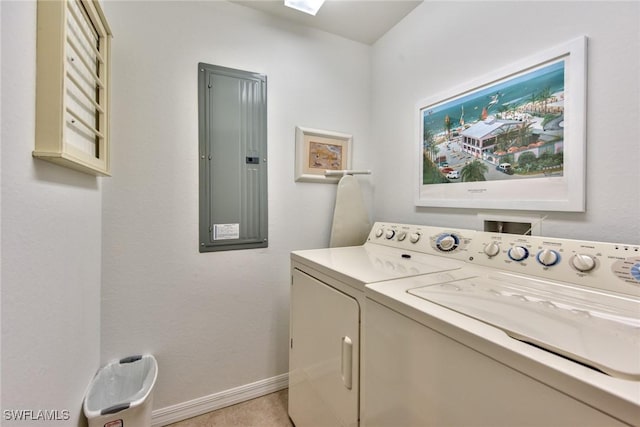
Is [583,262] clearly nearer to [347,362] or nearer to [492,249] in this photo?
[492,249]

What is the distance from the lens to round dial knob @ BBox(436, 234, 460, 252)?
50.4 inches

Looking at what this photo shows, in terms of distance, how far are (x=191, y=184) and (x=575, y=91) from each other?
1893 mm

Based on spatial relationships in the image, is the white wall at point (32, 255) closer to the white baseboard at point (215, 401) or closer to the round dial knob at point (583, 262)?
the white baseboard at point (215, 401)

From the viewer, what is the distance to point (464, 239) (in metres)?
1.25

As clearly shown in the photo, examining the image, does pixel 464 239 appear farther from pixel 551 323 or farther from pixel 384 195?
pixel 384 195

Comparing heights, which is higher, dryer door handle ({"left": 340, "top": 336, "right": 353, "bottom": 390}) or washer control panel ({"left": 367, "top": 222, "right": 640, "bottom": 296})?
washer control panel ({"left": 367, "top": 222, "right": 640, "bottom": 296})

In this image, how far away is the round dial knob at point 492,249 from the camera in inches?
43.3

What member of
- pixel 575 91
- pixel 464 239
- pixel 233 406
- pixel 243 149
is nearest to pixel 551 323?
pixel 464 239

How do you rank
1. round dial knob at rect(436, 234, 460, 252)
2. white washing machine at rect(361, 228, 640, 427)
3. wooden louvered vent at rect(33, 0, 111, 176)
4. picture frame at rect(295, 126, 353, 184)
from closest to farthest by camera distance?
white washing machine at rect(361, 228, 640, 427), wooden louvered vent at rect(33, 0, 111, 176), round dial knob at rect(436, 234, 460, 252), picture frame at rect(295, 126, 353, 184)

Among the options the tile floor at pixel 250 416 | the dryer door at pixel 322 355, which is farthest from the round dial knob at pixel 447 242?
the tile floor at pixel 250 416

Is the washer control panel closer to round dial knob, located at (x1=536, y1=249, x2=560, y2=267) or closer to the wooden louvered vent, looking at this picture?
round dial knob, located at (x1=536, y1=249, x2=560, y2=267)

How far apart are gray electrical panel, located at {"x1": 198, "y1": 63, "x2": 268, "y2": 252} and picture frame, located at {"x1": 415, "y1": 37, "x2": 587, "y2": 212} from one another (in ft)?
3.61

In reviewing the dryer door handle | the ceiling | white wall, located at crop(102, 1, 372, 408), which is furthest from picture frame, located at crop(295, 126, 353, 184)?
the dryer door handle

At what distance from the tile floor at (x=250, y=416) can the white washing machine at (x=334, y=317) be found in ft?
0.46
